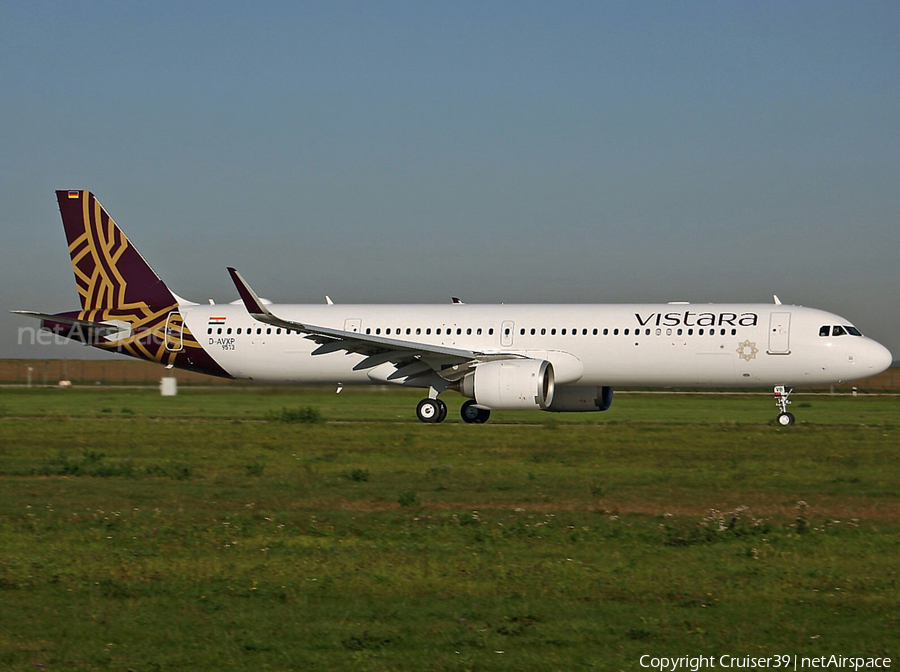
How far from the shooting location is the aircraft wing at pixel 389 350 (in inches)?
1151

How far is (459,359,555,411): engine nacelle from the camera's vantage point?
28109mm

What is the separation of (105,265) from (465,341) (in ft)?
40.4

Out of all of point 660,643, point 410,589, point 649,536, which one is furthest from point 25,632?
point 649,536

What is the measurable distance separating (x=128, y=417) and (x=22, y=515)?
20089 millimetres

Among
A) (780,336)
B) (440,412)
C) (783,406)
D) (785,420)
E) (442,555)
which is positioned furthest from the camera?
(440,412)

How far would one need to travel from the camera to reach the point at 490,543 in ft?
37.5

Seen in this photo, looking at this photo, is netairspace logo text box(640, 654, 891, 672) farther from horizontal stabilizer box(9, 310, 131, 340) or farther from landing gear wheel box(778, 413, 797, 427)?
horizontal stabilizer box(9, 310, 131, 340)

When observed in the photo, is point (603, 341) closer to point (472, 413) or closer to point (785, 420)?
point (472, 413)

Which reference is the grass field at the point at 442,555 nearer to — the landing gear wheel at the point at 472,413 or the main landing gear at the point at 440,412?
the main landing gear at the point at 440,412

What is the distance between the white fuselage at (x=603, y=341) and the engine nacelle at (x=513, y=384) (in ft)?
6.76

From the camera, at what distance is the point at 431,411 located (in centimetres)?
3053

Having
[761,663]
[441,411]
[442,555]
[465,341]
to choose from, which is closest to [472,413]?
[441,411]

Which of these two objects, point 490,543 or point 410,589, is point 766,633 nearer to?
point 410,589

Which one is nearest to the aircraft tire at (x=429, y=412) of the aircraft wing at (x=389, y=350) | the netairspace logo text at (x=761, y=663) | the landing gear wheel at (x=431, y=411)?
the landing gear wheel at (x=431, y=411)
